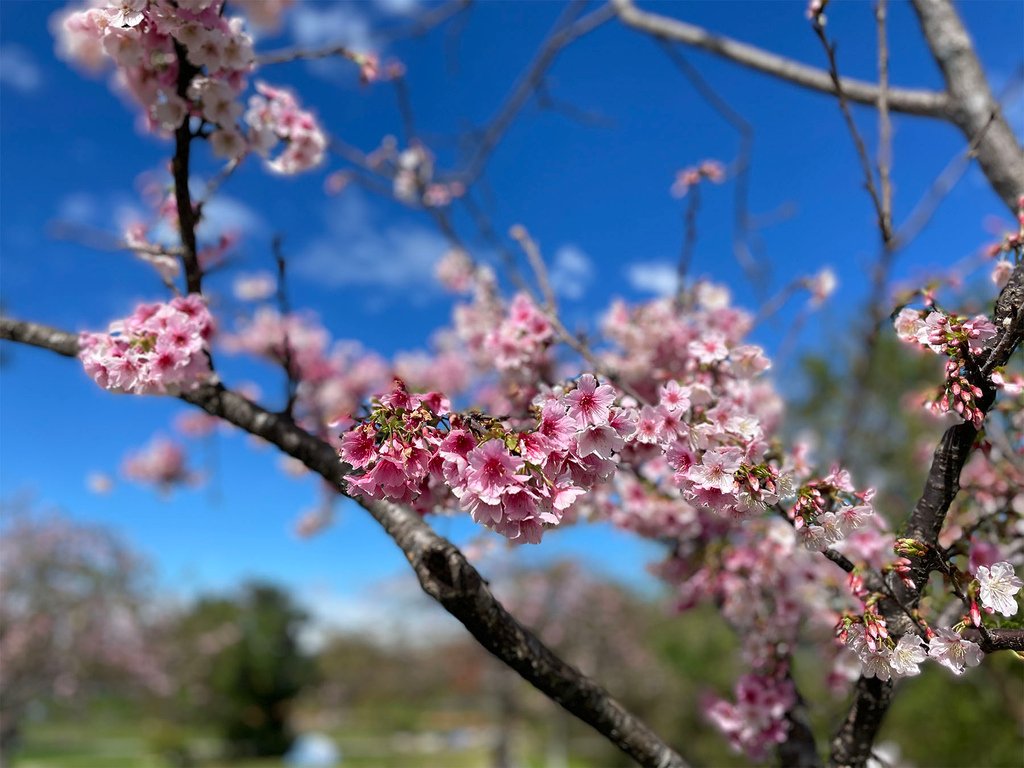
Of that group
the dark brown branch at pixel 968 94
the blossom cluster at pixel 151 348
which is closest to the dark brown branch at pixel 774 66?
the dark brown branch at pixel 968 94

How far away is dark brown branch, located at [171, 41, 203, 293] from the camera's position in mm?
2029

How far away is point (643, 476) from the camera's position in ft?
8.79

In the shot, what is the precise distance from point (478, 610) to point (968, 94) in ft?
8.15

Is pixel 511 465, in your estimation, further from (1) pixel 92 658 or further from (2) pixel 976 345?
(1) pixel 92 658

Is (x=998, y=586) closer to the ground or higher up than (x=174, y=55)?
closer to the ground

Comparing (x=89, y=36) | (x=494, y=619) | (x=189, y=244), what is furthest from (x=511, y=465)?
(x=89, y=36)

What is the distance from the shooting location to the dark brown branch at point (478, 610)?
5.34ft

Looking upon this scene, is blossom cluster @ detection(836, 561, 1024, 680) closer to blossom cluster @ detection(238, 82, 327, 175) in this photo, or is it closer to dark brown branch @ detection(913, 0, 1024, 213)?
dark brown branch @ detection(913, 0, 1024, 213)

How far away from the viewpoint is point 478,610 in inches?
64.2

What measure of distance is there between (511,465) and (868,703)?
1274 millimetres

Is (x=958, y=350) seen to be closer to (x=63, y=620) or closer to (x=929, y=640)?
(x=929, y=640)

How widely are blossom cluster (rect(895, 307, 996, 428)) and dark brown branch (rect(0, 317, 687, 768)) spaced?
43.8 inches

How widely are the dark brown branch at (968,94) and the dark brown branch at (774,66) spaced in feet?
0.26

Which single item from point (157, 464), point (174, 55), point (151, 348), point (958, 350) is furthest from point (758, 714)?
point (157, 464)
